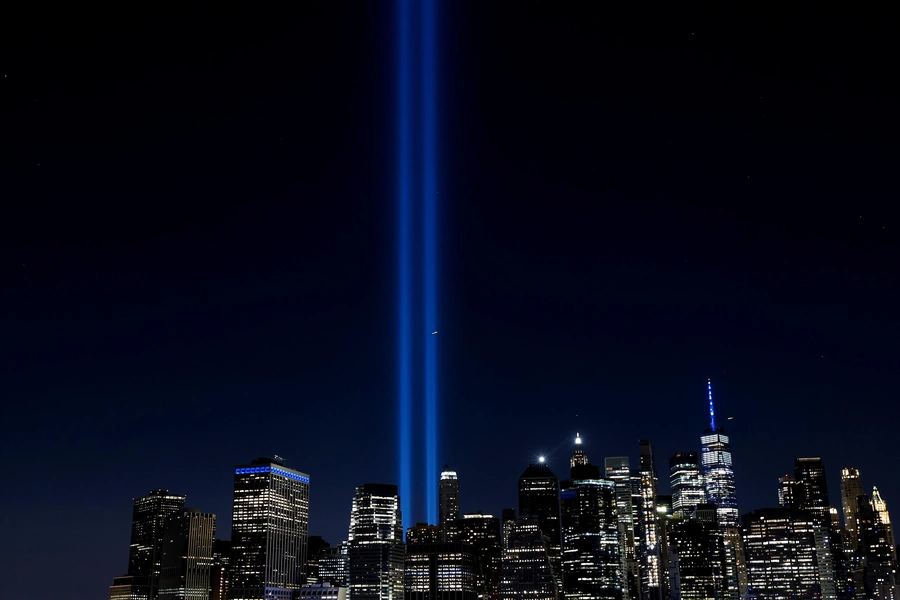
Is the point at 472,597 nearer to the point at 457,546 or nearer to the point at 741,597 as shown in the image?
the point at 457,546

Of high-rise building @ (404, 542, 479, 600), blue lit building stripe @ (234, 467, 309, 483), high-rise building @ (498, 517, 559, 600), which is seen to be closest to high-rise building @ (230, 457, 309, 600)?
blue lit building stripe @ (234, 467, 309, 483)

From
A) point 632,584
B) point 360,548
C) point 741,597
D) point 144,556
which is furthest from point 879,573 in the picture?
point 144,556

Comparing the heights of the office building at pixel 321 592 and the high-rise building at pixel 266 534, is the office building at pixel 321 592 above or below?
below

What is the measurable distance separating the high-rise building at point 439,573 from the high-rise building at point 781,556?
49312mm

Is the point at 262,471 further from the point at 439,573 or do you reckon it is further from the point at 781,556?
the point at 781,556

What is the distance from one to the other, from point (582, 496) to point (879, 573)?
54.9 metres

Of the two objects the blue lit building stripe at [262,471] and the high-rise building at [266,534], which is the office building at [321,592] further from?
the blue lit building stripe at [262,471]

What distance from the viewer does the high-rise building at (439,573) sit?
16575cm

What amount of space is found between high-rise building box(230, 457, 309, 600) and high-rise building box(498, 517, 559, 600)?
38.3 metres

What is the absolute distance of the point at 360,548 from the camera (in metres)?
170

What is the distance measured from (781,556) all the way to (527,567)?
46006 millimetres

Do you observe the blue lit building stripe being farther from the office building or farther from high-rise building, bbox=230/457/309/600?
the office building

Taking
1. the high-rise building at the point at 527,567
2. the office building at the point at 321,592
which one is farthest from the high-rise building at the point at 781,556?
the office building at the point at 321,592

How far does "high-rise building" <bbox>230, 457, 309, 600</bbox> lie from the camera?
174625mm
